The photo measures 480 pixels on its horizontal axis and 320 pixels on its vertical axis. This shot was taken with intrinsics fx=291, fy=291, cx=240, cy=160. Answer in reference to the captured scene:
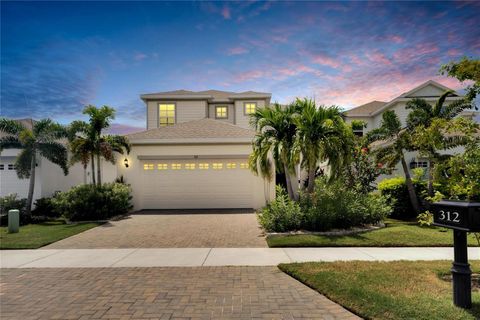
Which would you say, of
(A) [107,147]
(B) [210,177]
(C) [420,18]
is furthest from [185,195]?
(C) [420,18]

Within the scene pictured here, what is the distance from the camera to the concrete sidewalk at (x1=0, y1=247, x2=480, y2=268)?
6.66 m

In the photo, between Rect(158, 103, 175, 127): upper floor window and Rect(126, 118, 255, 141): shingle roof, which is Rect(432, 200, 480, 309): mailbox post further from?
Rect(158, 103, 175, 127): upper floor window

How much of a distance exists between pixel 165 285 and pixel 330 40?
32.8ft

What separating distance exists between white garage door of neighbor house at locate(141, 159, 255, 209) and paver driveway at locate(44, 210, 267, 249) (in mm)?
2019

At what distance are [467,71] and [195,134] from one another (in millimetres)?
12953

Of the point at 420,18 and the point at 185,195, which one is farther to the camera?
the point at 185,195

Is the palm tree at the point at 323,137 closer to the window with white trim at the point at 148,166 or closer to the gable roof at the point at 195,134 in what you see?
the gable roof at the point at 195,134

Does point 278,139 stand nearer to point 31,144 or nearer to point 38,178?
point 31,144

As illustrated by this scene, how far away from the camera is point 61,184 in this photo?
1697 cm

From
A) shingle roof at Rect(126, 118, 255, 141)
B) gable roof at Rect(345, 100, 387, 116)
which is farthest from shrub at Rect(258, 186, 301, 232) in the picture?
gable roof at Rect(345, 100, 387, 116)

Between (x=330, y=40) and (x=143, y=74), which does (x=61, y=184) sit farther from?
(x=330, y=40)

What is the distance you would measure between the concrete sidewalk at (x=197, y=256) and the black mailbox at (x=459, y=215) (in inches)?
115

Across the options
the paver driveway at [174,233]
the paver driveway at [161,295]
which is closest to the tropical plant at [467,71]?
the paver driveway at [161,295]

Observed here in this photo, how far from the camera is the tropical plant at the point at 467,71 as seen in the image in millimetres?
5414
